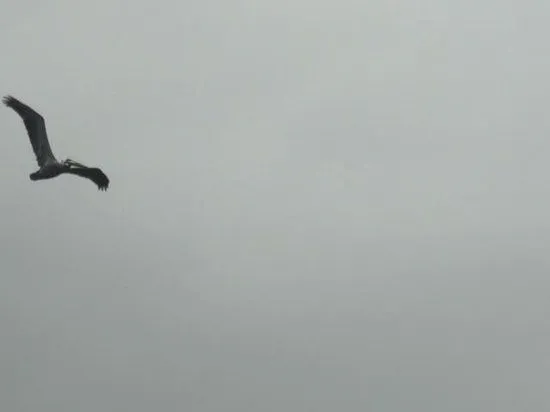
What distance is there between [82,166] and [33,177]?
4.50 m

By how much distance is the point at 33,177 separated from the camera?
128m

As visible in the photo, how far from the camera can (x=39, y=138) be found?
128375 mm

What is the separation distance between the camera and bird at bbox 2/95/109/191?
127188mm

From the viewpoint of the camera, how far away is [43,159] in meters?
128

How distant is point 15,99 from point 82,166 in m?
8.47

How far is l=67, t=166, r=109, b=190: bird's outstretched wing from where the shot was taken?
128 metres

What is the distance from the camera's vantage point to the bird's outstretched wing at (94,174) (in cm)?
12788

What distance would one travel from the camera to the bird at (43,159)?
127 m

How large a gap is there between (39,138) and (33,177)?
11.9ft

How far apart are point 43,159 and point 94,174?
190 inches

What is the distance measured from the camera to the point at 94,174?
12825cm

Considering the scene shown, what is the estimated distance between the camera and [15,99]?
417ft
